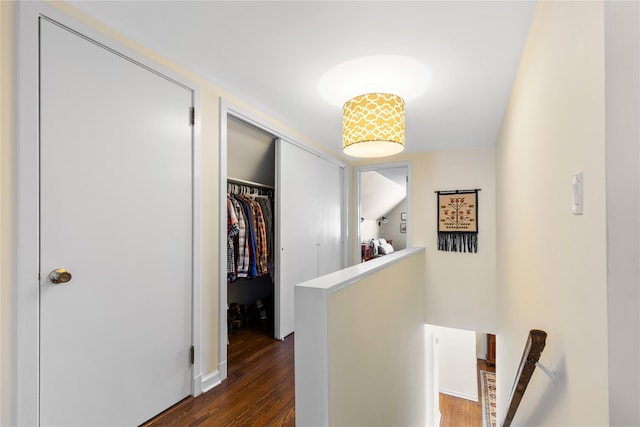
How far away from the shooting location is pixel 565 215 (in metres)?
0.92

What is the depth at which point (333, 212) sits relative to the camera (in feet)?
13.2

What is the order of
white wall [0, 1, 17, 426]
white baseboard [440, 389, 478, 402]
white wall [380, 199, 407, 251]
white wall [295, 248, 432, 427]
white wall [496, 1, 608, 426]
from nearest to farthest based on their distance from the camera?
white wall [496, 1, 608, 426]
white wall [0, 1, 17, 426]
white wall [295, 248, 432, 427]
white baseboard [440, 389, 478, 402]
white wall [380, 199, 407, 251]

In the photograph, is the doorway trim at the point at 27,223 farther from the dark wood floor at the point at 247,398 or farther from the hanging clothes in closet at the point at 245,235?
the hanging clothes in closet at the point at 245,235

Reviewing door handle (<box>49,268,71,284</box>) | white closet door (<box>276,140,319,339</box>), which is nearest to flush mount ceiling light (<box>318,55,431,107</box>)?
white closet door (<box>276,140,319,339</box>)

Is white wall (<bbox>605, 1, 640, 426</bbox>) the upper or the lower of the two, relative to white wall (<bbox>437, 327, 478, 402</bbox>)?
upper

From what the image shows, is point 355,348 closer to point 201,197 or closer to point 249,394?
point 249,394

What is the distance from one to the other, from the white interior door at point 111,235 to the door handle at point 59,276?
0.02 meters

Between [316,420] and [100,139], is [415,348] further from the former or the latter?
[100,139]

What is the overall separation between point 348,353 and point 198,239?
1195mm

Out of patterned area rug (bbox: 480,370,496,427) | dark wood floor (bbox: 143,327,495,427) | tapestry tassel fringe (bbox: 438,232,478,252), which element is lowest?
patterned area rug (bbox: 480,370,496,427)

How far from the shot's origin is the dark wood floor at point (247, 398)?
1703mm

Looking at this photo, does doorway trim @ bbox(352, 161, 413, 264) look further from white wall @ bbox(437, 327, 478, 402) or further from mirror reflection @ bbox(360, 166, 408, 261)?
white wall @ bbox(437, 327, 478, 402)

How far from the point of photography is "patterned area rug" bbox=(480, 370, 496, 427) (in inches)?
187

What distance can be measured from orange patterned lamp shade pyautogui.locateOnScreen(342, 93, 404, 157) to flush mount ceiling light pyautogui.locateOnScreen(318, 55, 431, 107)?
11cm
